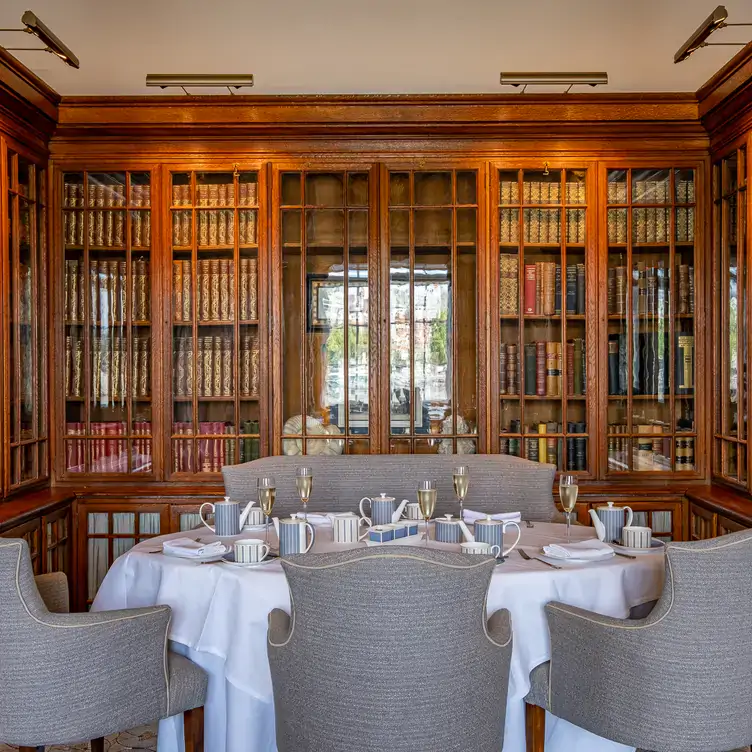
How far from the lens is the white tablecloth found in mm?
2227

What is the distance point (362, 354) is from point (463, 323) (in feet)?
1.84

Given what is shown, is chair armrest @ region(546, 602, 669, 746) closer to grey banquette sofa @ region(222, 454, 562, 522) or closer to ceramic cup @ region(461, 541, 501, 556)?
ceramic cup @ region(461, 541, 501, 556)

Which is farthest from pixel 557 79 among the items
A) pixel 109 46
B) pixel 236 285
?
pixel 109 46

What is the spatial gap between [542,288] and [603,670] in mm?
2479

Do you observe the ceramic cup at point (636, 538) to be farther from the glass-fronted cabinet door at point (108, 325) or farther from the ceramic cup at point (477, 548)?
the glass-fronted cabinet door at point (108, 325)

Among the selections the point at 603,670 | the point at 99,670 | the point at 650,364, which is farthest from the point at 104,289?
the point at 603,670

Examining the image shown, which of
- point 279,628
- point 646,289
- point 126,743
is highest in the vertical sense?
point 646,289

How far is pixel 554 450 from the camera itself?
4188 mm

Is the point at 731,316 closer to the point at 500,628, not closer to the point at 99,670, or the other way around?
the point at 500,628

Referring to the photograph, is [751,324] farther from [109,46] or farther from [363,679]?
[109,46]

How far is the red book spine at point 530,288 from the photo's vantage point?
13.7 ft

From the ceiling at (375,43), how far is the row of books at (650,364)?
57.7 inches

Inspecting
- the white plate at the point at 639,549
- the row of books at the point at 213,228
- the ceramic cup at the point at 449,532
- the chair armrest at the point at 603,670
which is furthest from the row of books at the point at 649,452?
the row of books at the point at 213,228

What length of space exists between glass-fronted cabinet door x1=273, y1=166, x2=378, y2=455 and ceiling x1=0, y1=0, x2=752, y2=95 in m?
0.76
